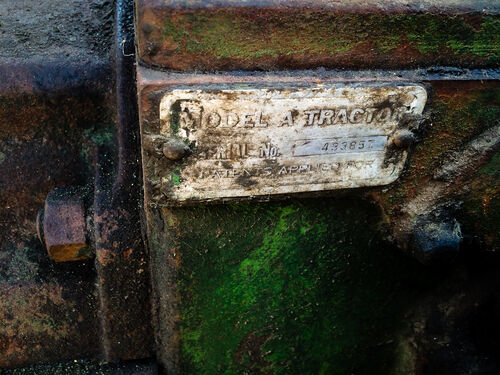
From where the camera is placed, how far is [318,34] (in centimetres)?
64

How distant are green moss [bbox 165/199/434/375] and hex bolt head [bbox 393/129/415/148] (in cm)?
14

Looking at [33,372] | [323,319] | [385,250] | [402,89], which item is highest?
[402,89]

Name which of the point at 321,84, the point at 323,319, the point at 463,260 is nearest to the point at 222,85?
the point at 321,84

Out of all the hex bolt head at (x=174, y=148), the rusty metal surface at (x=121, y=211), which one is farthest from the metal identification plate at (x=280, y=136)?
the rusty metal surface at (x=121, y=211)

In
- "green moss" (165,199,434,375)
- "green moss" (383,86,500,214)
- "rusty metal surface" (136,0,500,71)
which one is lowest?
"green moss" (165,199,434,375)

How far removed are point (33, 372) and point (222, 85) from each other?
0.68 meters

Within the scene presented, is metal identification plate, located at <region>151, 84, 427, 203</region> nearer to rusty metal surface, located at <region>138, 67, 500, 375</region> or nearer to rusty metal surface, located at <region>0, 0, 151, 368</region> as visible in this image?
rusty metal surface, located at <region>138, 67, 500, 375</region>

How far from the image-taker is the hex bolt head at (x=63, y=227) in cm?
77

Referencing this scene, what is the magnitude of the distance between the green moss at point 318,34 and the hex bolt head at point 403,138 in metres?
0.12

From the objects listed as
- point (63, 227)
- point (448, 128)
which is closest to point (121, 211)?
point (63, 227)

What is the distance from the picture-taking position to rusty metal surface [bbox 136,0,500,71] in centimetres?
60

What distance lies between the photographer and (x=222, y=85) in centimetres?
61

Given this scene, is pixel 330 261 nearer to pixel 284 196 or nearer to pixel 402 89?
pixel 284 196

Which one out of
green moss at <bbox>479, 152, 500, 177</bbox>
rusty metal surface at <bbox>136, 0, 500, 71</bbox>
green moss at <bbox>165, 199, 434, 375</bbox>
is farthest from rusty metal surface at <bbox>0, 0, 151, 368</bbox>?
green moss at <bbox>479, 152, 500, 177</bbox>
